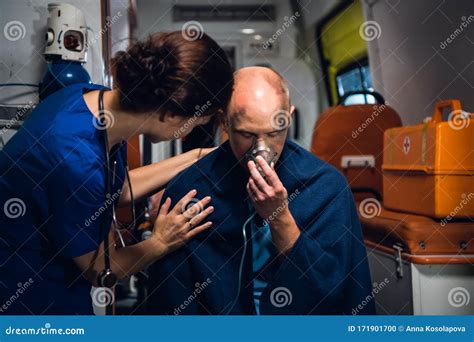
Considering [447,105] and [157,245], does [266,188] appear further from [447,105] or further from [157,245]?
[447,105]

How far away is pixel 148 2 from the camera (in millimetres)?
1916

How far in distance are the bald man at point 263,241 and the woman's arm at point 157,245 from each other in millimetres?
46

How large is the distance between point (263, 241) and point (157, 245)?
31 centimetres

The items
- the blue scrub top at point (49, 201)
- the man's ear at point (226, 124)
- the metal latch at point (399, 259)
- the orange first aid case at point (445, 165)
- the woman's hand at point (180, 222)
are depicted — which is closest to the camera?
the blue scrub top at point (49, 201)

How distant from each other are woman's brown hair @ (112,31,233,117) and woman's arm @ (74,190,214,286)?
0.89 feet

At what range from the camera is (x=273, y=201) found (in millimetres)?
1140

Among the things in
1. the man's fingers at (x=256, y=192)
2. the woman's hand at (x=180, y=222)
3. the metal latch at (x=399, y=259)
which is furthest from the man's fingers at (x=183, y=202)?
the metal latch at (x=399, y=259)

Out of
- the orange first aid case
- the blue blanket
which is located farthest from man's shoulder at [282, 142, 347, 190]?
the orange first aid case

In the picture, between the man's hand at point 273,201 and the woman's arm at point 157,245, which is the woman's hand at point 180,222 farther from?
the man's hand at point 273,201

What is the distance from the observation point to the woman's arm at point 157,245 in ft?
3.81

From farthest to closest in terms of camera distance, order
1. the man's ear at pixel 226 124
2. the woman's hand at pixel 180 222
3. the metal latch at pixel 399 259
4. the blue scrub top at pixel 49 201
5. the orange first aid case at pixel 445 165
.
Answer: the metal latch at pixel 399 259, the orange first aid case at pixel 445 165, the man's ear at pixel 226 124, the woman's hand at pixel 180 222, the blue scrub top at pixel 49 201
